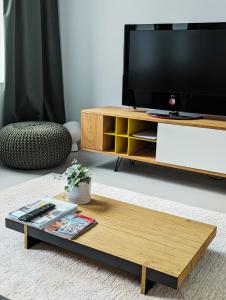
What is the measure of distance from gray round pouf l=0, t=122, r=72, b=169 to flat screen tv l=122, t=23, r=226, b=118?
2.32ft

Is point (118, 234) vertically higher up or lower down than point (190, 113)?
lower down

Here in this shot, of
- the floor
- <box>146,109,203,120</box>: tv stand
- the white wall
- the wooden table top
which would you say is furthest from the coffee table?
the white wall

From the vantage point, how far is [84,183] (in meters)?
1.99

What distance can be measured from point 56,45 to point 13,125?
3.57 ft

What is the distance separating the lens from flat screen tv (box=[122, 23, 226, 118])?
112 inches

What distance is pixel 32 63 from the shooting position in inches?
147

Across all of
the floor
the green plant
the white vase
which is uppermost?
the green plant

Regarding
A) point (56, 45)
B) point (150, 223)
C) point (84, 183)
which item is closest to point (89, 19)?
point (56, 45)

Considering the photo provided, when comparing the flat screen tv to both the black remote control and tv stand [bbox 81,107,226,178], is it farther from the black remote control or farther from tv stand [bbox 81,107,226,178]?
the black remote control

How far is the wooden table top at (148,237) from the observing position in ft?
5.06

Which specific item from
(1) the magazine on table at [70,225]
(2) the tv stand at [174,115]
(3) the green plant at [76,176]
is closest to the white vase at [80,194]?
(3) the green plant at [76,176]

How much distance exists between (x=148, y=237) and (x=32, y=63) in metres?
2.56

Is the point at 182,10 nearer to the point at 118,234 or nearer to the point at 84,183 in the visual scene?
the point at 84,183

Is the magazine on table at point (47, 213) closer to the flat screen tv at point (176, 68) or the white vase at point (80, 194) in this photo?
the white vase at point (80, 194)
